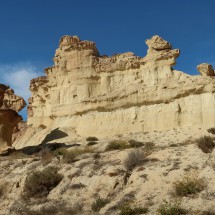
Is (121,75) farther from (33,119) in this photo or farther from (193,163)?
(193,163)

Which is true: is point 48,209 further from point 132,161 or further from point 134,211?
point 132,161

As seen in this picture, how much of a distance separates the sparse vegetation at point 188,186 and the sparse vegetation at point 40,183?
7.01m

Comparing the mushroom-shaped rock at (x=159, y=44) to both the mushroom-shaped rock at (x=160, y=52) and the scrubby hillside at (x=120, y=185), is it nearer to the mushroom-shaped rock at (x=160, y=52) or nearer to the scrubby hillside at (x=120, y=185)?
the mushroom-shaped rock at (x=160, y=52)

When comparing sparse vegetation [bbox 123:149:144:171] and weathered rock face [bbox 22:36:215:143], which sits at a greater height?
weathered rock face [bbox 22:36:215:143]

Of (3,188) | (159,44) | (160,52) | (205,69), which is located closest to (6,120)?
(3,188)

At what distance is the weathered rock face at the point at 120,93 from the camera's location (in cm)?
3691

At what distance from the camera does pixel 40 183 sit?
18.7 m

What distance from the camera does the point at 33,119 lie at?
167 feet

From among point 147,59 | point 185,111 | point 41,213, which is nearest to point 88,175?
point 41,213

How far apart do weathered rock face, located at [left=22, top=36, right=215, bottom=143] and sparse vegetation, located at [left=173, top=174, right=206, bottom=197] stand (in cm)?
2086

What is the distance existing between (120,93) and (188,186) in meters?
27.7

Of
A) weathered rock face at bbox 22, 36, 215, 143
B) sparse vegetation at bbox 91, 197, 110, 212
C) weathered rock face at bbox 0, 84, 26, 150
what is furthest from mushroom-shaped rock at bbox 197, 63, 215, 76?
sparse vegetation at bbox 91, 197, 110, 212

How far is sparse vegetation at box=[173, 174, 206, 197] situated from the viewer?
13781 mm

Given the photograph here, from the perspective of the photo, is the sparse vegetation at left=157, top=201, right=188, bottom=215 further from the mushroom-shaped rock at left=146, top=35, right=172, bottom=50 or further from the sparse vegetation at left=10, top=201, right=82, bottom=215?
the mushroom-shaped rock at left=146, top=35, right=172, bottom=50
